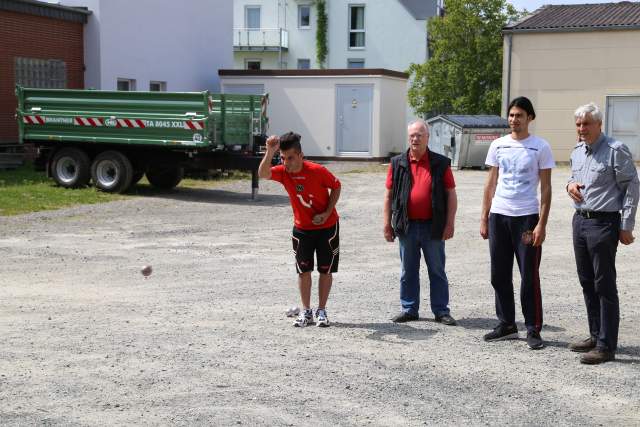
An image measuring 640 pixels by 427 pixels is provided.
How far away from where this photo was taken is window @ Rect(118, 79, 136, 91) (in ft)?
89.2

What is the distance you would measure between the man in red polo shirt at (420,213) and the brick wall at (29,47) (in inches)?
707

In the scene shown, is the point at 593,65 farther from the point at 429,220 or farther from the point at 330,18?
the point at 429,220

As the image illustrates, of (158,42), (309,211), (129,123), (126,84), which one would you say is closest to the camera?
(309,211)

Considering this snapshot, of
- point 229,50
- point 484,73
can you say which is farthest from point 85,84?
point 484,73

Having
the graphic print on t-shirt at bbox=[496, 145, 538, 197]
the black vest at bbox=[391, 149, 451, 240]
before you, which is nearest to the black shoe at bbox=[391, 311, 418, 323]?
the black vest at bbox=[391, 149, 451, 240]

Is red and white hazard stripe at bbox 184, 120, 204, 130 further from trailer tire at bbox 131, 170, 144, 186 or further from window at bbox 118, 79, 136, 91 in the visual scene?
window at bbox 118, 79, 136, 91

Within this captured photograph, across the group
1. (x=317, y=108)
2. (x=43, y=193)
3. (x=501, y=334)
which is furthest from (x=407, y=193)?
(x=317, y=108)

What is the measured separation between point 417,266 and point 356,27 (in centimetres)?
4184

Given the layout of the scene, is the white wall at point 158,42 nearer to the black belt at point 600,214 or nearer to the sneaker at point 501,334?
the sneaker at point 501,334

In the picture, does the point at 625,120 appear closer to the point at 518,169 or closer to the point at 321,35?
the point at 321,35

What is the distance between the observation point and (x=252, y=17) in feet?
165

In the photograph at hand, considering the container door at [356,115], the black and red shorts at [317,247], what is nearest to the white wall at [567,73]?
the container door at [356,115]

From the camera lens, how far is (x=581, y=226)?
251 inches

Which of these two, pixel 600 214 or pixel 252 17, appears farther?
pixel 252 17
